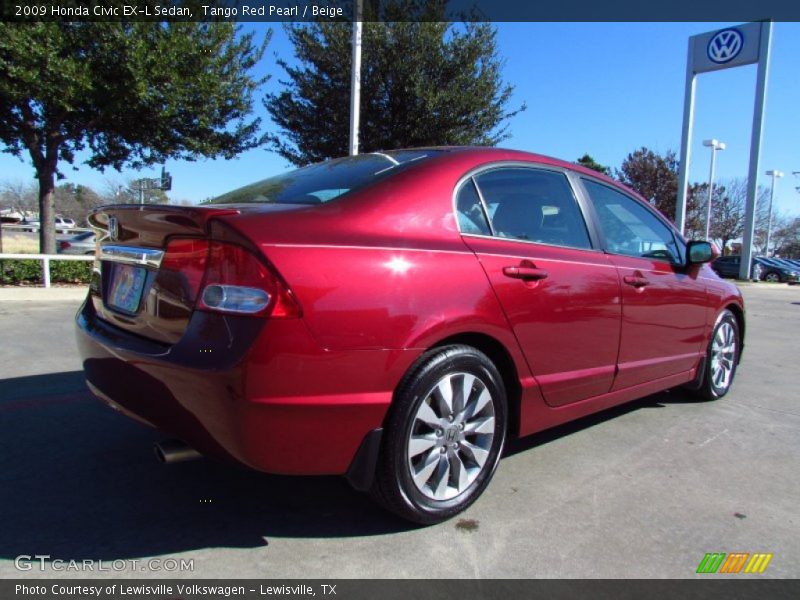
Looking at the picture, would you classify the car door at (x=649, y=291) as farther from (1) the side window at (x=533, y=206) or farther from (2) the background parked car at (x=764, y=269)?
(2) the background parked car at (x=764, y=269)

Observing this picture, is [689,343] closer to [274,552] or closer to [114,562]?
[274,552]

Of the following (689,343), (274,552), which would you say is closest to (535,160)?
(689,343)

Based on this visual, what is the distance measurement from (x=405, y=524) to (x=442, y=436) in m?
0.43

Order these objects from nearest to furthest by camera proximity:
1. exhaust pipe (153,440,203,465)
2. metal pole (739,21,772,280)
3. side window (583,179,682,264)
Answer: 1. exhaust pipe (153,440,203,465)
2. side window (583,179,682,264)
3. metal pole (739,21,772,280)

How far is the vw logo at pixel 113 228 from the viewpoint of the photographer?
2.72m

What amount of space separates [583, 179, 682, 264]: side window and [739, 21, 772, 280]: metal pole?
1106 inches

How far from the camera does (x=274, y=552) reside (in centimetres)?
233

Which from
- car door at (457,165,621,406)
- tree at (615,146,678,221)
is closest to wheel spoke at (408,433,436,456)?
car door at (457,165,621,406)

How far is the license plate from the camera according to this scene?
8.22 feet

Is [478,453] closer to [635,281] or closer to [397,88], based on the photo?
[635,281]

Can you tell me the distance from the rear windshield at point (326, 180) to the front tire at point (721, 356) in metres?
2.91

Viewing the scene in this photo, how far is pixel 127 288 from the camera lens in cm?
261

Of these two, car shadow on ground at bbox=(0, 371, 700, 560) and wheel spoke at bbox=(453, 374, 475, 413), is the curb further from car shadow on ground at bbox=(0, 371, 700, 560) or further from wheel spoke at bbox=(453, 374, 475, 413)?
wheel spoke at bbox=(453, 374, 475, 413)
